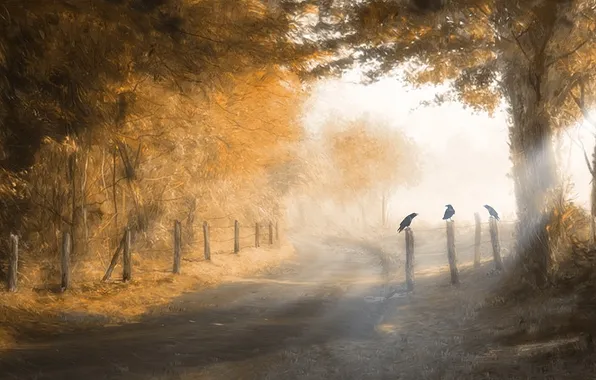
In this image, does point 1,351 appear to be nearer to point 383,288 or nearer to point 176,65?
point 176,65

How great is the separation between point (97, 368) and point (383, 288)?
9856 millimetres

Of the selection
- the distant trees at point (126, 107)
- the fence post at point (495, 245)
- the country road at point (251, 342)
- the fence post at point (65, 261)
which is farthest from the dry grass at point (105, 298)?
the fence post at point (495, 245)

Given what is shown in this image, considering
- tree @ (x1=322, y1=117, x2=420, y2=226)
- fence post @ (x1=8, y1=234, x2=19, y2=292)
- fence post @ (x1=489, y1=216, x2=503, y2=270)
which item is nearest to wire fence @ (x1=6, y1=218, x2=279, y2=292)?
fence post @ (x1=8, y1=234, x2=19, y2=292)

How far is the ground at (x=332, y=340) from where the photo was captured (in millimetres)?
7352

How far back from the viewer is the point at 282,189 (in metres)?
34.0

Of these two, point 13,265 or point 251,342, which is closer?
point 251,342

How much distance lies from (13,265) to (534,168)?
37.8ft

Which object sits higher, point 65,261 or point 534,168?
point 534,168

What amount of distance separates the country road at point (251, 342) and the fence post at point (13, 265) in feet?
11.9

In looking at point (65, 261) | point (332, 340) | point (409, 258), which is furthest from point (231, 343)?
point (409, 258)

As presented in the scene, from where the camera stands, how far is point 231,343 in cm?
950

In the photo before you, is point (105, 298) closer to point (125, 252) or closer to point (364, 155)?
point (125, 252)

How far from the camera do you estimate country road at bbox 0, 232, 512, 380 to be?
25.0ft

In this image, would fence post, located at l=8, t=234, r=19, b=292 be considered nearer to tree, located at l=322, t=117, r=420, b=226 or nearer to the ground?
the ground
